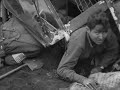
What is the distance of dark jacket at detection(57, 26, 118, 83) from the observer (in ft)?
11.9

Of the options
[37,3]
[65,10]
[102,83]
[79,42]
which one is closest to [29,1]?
[37,3]

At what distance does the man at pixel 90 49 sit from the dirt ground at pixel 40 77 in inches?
11.3

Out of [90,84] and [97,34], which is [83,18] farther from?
[90,84]

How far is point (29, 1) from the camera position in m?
4.57

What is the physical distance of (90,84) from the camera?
11.2 ft

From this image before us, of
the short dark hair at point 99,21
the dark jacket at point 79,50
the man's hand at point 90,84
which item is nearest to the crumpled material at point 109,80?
the man's hand at point 90,84

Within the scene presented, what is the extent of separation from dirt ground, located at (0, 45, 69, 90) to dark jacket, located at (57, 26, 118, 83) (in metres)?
0.24

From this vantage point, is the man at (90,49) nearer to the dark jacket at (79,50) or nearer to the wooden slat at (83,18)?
the dark jacket at (79,50)

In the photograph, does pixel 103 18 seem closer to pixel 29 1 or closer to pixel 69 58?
pixel 69 58

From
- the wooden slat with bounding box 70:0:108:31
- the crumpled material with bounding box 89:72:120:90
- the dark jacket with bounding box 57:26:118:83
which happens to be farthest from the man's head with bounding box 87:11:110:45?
the wooden slat with bounding box 70:0:108:31

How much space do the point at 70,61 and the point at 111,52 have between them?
0.78m

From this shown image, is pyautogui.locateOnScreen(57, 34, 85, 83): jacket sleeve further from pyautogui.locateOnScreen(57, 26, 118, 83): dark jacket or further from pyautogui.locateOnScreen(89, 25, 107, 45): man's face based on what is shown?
pyautogui.locateOnScreen(89, 25, 107, 45): man's face

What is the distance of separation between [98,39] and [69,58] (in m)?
0.48

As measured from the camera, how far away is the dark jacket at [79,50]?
11.9ft
